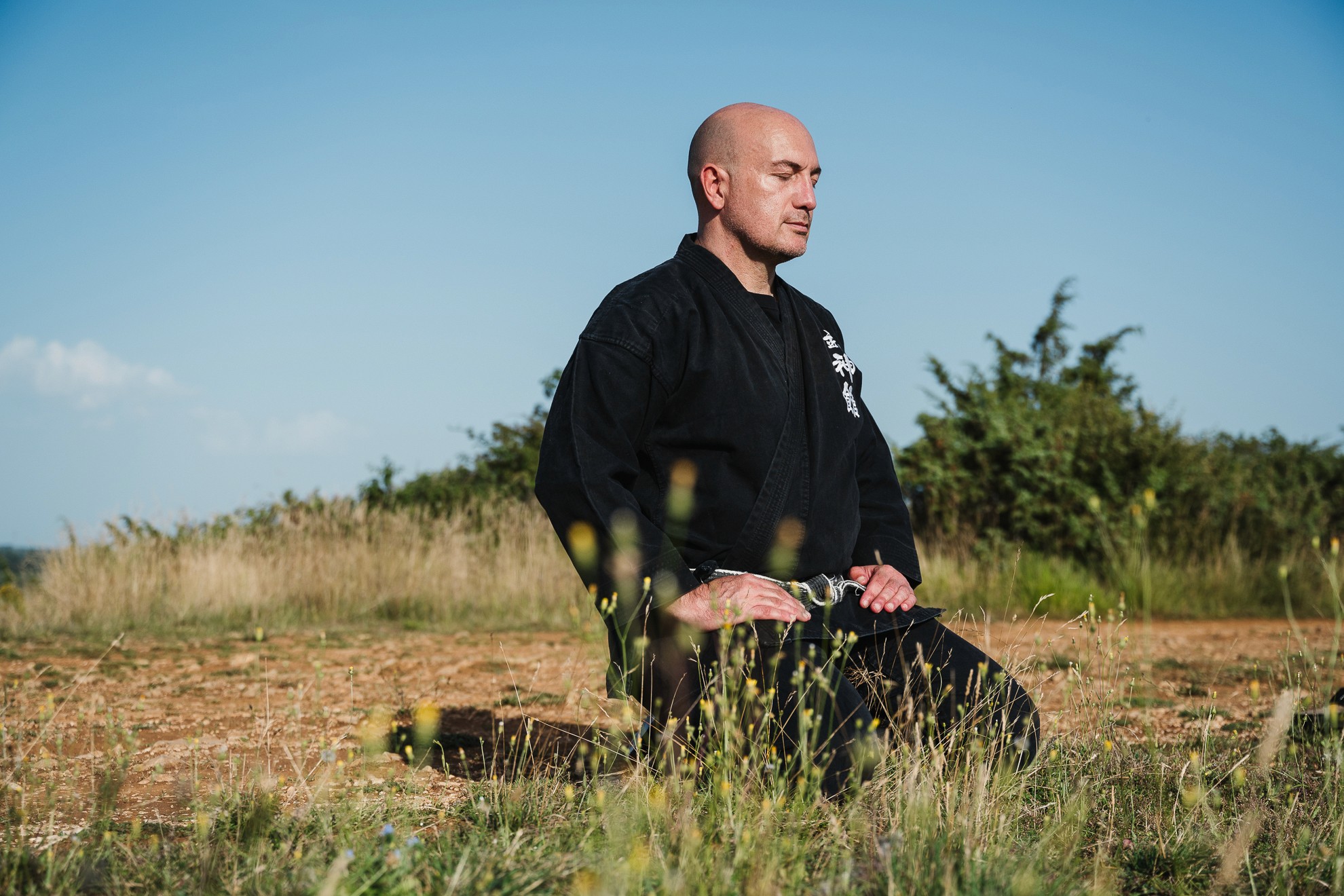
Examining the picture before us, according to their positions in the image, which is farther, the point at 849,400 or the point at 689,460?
the point at 849,400

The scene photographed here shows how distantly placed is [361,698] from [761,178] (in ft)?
10.6

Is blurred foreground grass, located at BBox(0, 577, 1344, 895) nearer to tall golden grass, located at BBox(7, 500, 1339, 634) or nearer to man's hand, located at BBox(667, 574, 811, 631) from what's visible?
man's hand, located at BBox(667, 574, 811, 631)

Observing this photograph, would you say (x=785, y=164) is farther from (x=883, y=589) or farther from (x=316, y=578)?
(x=316, y=578)

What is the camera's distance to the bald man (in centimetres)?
266

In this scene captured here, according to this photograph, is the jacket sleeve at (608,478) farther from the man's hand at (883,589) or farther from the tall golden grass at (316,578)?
the tall golden grass at (316,578)

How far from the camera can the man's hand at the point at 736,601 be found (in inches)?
103

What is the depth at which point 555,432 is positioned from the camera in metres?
2.81

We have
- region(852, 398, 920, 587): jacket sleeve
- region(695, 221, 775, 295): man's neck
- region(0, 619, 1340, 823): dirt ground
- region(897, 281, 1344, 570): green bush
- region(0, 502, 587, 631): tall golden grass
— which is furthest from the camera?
region(897, 281, 1344, 570): green bush

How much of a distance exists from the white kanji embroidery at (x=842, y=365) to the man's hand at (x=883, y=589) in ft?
2.19

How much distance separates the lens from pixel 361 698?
484cm

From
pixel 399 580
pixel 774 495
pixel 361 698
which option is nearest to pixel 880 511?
pixel 774 495

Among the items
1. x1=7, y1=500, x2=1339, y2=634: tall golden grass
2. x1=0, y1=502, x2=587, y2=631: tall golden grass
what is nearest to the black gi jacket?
x1=7, y1=500, x2=1339, y2=634: tall golden grass

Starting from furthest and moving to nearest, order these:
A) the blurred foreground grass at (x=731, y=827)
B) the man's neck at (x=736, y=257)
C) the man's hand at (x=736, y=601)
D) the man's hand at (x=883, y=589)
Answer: the man's neck at (x=736, y=257)
the man's hand at (x=883, y=589)
the man's hand at (x=736, y=601)
the blurred foreground grass at (x=731, y=827)

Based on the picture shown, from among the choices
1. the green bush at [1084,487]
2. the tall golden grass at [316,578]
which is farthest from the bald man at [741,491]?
the green bush at [1084,487]
